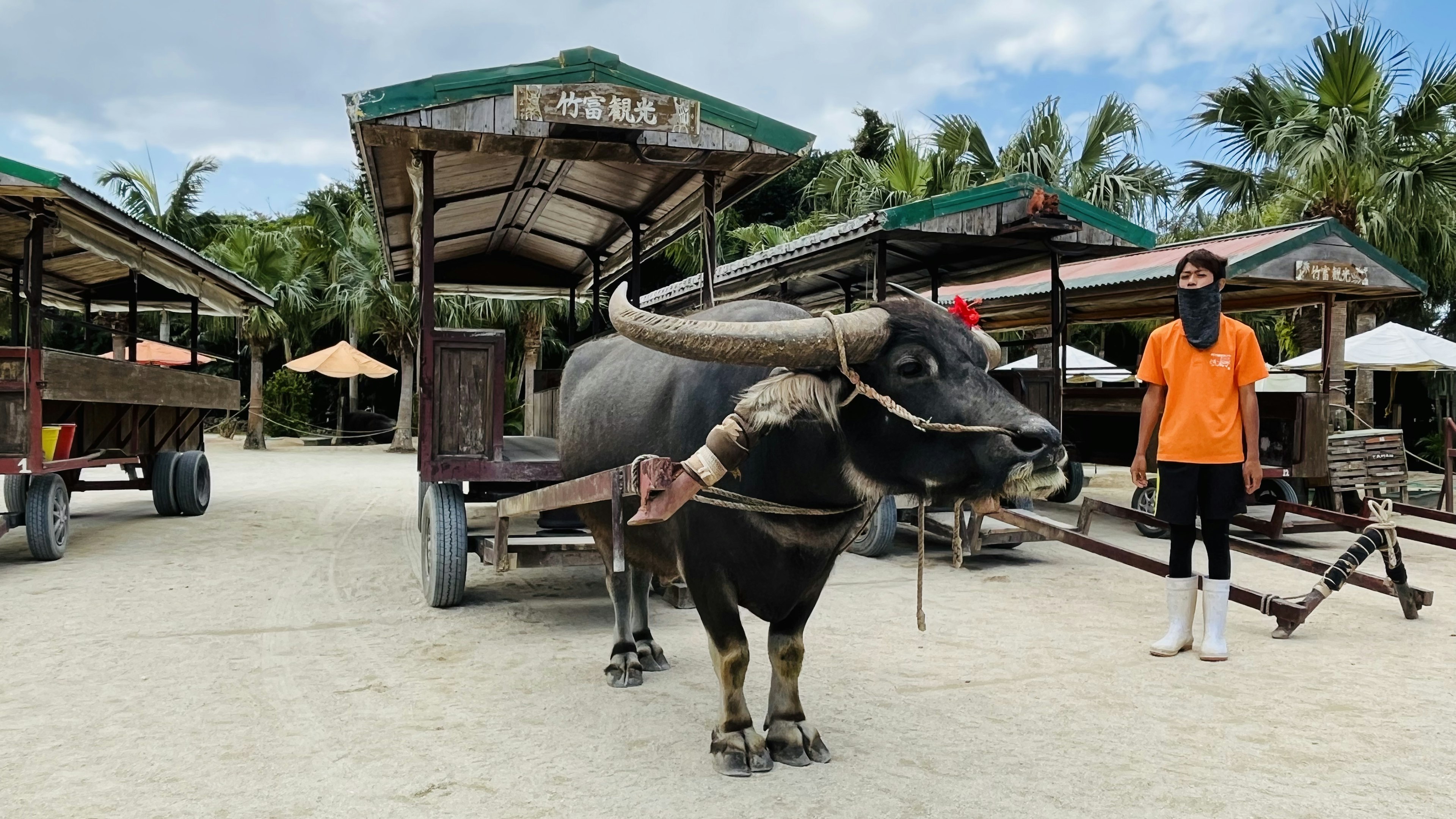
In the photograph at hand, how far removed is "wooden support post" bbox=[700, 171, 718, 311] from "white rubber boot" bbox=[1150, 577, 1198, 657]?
8.96ft

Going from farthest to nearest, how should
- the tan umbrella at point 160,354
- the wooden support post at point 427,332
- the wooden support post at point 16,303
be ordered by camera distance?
the tan umbrella at point 160,354, the wooden support post at point 16,303, the wooden support post at point 427,332

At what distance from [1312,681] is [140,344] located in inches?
945

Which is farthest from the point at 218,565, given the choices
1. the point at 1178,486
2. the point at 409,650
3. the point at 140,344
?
the point at 140,344

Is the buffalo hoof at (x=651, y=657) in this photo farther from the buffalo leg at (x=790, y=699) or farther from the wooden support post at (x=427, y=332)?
the wooden support post at (x=427, y=332)

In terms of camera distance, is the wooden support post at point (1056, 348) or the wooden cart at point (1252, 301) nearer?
the wooden support post at point (1056, 348)

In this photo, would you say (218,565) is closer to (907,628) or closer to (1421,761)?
(907,628)

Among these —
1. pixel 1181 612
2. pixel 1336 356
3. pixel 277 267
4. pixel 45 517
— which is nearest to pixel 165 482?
pixel 45 517

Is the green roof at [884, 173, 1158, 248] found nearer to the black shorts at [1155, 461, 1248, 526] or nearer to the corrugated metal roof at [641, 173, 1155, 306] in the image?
the corrugated metal roof at [641, 173, 1155, 306]

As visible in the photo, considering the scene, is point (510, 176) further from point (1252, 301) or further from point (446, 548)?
point (1252, 301)

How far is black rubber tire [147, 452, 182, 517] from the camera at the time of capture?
29.4 ft

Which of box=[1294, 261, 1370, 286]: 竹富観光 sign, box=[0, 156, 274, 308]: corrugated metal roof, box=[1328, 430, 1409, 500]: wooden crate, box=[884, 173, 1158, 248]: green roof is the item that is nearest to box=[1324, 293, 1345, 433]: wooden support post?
box=[1328, 430, 1409, 500]: wooden crate

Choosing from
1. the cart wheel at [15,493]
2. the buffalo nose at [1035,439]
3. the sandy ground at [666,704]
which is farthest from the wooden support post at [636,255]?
the cart wheel at [15,493]

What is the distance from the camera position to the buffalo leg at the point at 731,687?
9.28 ft

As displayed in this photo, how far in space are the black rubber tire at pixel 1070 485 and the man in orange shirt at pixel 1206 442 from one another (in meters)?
0.51
